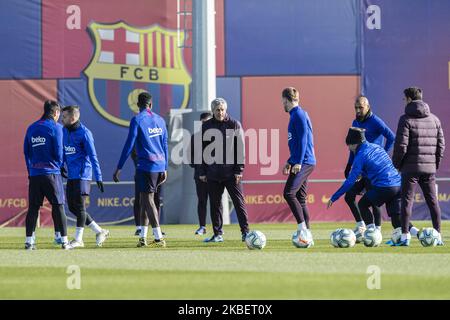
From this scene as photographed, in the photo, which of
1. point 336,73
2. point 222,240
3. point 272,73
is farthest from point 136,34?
point 222,240

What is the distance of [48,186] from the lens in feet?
43.3

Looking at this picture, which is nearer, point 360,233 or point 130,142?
point 130,142

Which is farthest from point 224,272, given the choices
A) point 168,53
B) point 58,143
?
point 168,53

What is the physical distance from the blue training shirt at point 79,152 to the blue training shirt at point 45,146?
1.17ft

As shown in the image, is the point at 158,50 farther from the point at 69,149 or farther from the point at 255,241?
the point at 255,241

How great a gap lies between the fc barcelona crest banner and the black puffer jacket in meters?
10.4

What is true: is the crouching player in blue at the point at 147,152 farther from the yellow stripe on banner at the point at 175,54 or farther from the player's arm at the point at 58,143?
the yellow stripe on banner at the point at 175,54

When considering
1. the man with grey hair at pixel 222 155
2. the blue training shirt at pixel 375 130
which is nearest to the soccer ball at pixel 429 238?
the blue training shirt at pixel 375 130

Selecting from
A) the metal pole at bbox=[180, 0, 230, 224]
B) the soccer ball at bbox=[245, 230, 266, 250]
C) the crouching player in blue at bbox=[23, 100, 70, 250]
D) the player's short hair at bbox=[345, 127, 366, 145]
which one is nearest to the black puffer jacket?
the player's short hair at bbox=[345, 127, 366, 145]

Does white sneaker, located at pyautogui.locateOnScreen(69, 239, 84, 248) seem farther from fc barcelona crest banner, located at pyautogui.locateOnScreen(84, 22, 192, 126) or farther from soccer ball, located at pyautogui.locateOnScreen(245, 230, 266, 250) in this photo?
fc barcelona crest banner, located at pyautogui.locateOnScreen(84, 22, 192, 126)

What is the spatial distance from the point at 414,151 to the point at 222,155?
8.50 feet

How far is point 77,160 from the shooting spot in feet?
44.6

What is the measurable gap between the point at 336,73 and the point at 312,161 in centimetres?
975

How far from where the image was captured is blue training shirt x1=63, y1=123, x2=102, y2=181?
13.5 m
